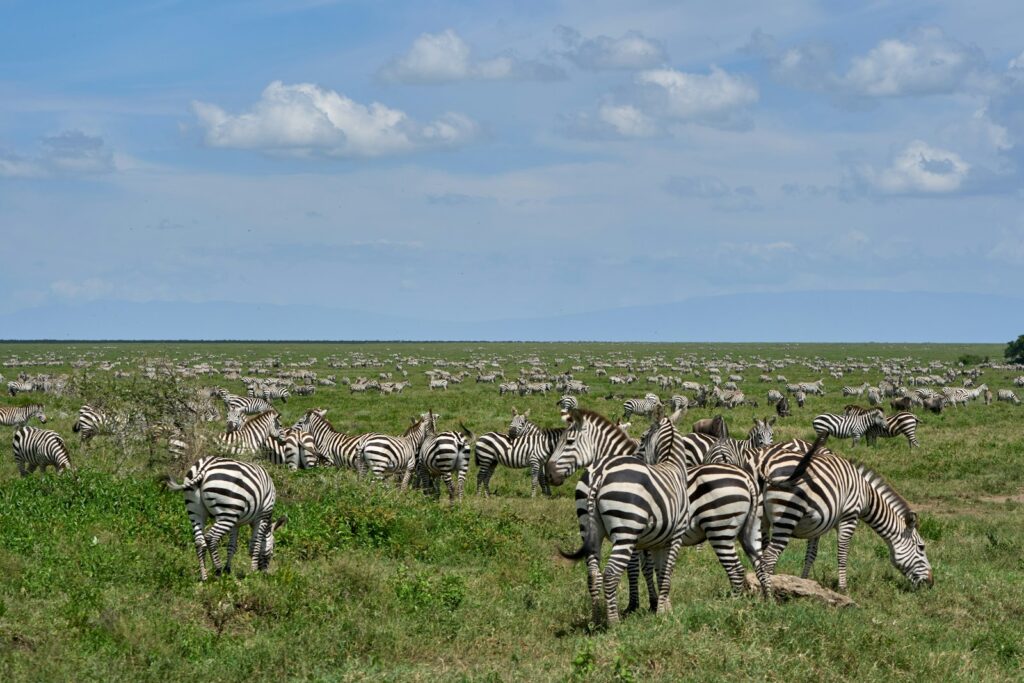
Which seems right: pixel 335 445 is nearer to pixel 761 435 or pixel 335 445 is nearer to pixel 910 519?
pixel 761 435

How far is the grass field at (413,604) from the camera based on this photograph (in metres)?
10.4

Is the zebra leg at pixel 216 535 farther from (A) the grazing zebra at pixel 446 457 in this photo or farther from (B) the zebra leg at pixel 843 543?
(A) the grazing zebra at pixel 446 457

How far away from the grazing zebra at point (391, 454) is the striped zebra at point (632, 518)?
10.7m

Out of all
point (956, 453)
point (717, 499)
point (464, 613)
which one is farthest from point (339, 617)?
point (956, 453)

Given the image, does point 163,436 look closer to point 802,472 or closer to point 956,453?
point 802,472

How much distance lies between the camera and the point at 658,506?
11.6 metres

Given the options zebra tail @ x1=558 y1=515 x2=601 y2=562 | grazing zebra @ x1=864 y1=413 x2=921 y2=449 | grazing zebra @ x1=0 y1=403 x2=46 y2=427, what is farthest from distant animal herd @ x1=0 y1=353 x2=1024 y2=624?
grazing zebra @ x1=0 y1=403 x2=46 y2=427

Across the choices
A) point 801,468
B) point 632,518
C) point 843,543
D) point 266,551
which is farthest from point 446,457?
point 632,518

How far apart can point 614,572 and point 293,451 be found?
42.2ft

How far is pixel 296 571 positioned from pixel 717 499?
5504 millimetres

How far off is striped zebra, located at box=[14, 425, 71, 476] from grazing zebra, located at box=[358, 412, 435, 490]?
23.2ft

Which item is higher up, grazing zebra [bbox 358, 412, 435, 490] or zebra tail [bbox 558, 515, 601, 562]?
zebra tail [bbox 558, 515, 601, 562]

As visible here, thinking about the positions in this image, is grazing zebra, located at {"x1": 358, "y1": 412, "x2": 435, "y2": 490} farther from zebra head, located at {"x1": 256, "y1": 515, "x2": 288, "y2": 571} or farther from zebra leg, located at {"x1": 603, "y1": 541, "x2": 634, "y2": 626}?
zebra leg, located at {"x1": 603, "y1": 541, "x2": 634, "y2": 626}

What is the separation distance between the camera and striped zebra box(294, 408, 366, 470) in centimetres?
2341
